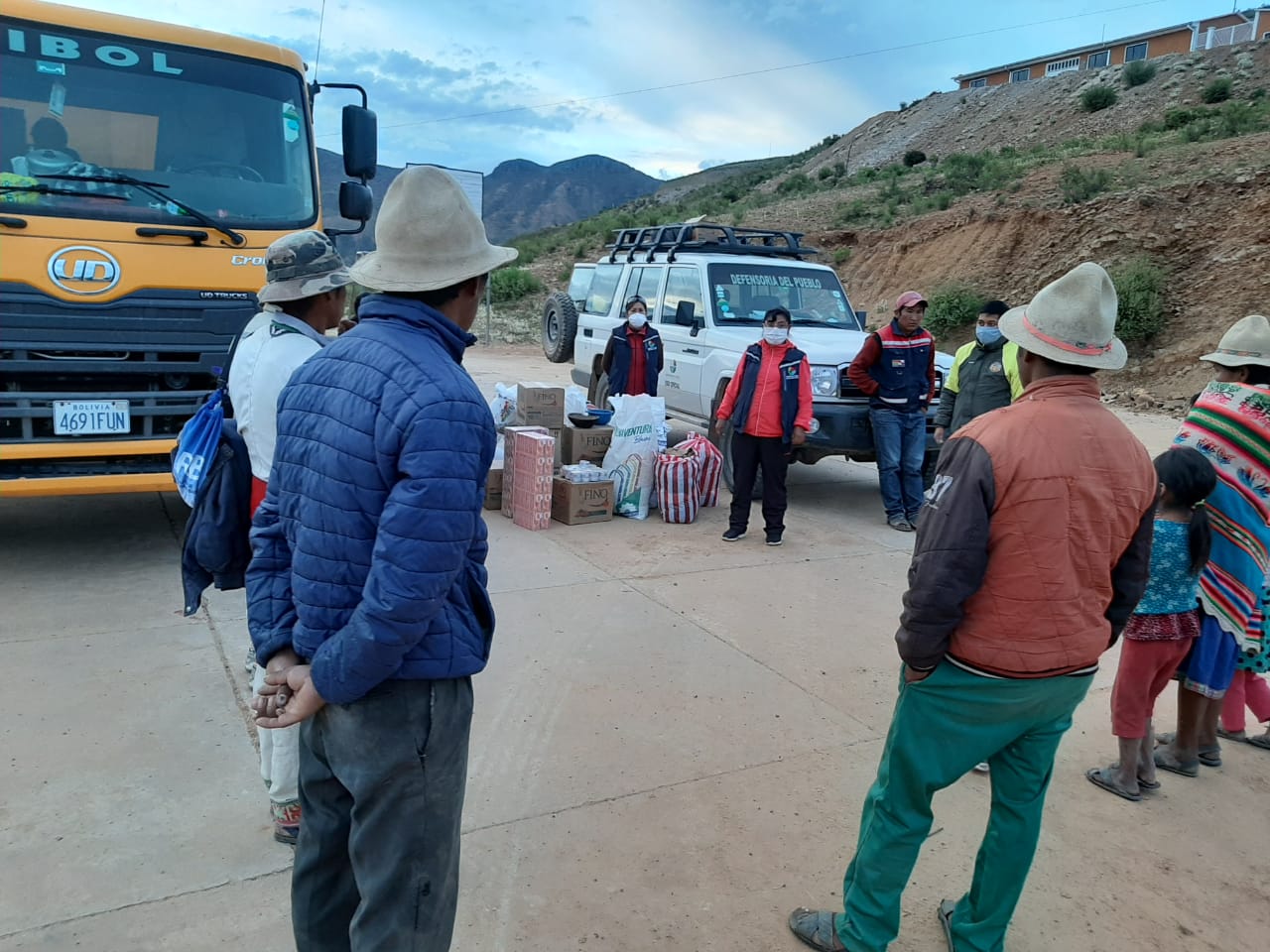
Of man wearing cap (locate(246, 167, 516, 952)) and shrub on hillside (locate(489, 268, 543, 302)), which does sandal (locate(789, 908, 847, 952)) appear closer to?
man wearing cap (locate(246, 167, 516, 952))

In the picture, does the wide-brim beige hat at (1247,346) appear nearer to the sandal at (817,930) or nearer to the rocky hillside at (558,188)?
the sandal at (817,930)

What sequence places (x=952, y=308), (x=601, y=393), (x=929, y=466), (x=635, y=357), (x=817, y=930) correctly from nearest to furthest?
(x=817, y=930)
(x=929, y=466)
(x=635, y=357)
(x=601, y=393)
(x=952, y=308)

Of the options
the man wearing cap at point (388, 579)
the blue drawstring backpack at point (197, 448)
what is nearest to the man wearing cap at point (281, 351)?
the blue drawstring backpack at point (197, 448)

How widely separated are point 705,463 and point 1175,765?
450cm

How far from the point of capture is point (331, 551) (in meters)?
1.80

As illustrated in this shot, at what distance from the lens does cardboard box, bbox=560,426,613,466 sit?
7854mm

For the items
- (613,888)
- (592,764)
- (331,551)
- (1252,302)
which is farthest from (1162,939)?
(1252,302)

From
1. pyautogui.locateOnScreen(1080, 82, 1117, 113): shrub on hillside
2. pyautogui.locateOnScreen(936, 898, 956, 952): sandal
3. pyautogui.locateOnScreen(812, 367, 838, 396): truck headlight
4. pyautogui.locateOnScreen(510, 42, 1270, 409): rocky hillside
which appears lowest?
pyautogui.locateOnScreen(936, 898, 956, 952): sandal

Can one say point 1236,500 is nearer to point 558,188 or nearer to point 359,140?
point 359,140

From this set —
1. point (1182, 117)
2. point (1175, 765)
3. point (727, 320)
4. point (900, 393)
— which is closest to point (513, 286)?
point (727, 320)

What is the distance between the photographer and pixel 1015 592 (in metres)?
2.35

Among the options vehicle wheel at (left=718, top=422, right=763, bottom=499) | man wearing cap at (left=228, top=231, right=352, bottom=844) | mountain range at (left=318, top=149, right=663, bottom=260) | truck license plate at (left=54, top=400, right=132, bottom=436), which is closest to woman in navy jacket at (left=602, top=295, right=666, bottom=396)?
vehicle wheel at (left=718, top=422, right=763, bottom=499)

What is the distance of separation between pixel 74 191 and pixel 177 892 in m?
4.22

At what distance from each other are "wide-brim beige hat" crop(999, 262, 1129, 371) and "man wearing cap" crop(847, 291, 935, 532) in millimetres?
5031
